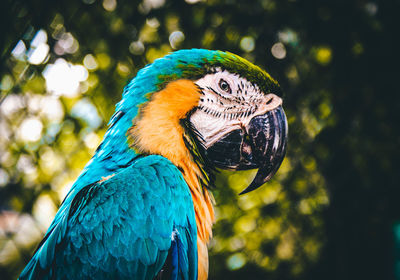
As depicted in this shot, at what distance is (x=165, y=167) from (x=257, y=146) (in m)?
0.30

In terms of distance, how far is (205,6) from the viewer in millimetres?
1375

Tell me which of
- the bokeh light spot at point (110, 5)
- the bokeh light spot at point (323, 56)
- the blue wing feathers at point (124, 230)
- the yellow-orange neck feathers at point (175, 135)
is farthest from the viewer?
the bokeh light spot at point (323, 56)

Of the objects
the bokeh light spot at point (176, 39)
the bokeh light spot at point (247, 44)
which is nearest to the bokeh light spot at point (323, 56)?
the bokeh light spot at point (247, 44)

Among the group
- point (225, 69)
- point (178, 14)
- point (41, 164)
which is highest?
point (178, 14)

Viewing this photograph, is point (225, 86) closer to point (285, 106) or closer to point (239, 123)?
point (239, 123)

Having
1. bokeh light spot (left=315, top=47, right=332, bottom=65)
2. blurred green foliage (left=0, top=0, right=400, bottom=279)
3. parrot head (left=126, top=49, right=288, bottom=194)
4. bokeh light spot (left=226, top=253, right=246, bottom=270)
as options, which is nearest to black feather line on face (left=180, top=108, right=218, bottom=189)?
parrot head (left=126, top=49, right=288, bottom=194)

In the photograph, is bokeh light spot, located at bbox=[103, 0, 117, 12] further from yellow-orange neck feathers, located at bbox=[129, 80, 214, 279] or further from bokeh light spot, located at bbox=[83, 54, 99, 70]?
yellow-orange neck feathers, located at bbox=[129, 80, 214, 279]

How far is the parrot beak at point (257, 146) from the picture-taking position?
2.64ft

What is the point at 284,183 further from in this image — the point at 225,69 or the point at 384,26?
the point at 225,69

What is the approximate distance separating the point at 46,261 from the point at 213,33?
4.14 feet

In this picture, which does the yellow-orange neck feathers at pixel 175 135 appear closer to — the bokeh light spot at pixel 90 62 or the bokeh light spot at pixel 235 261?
the bokeh light spot at pixel 90 62

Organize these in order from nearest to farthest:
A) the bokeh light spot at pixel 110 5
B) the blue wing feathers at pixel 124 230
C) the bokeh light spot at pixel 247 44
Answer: the blue wing feathers at pixel 124 230 < the bokeh light spot at pixel 110 5 < the bokeh light spot at pixel 247 44

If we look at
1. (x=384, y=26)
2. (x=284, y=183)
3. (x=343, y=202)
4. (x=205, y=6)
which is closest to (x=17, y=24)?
(x=205, y=6)

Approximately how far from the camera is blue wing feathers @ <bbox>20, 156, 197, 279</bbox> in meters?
0.56
